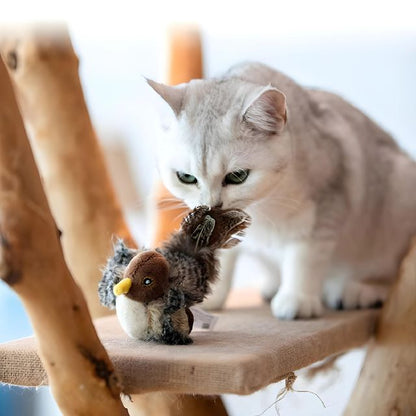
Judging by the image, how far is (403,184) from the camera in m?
1.52

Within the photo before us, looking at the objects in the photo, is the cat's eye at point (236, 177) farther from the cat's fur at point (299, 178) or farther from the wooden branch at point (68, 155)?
the wooden branch at point (68, 155)

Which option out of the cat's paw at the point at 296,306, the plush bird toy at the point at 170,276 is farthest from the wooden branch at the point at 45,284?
the cat's paw at the point at 296,306

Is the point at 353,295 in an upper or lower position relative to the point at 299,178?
lower

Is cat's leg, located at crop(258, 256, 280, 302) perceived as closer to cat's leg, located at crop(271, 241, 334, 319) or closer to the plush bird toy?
cat's leg, located at crop(271, 241, 334, 319)

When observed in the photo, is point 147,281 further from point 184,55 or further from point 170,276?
point 184,55

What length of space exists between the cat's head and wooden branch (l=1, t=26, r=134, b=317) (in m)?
0.28

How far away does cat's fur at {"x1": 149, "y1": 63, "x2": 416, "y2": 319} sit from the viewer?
1133 mm

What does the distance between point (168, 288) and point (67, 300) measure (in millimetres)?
183

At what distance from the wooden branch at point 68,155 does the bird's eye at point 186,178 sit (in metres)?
0.29

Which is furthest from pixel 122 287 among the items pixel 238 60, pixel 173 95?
pixel 238 60

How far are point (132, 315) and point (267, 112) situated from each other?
41cm

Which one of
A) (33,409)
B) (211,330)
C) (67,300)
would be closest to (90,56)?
(33,409)

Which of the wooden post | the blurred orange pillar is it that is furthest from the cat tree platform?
the blurred orange pillar

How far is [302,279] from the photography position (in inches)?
52.4
